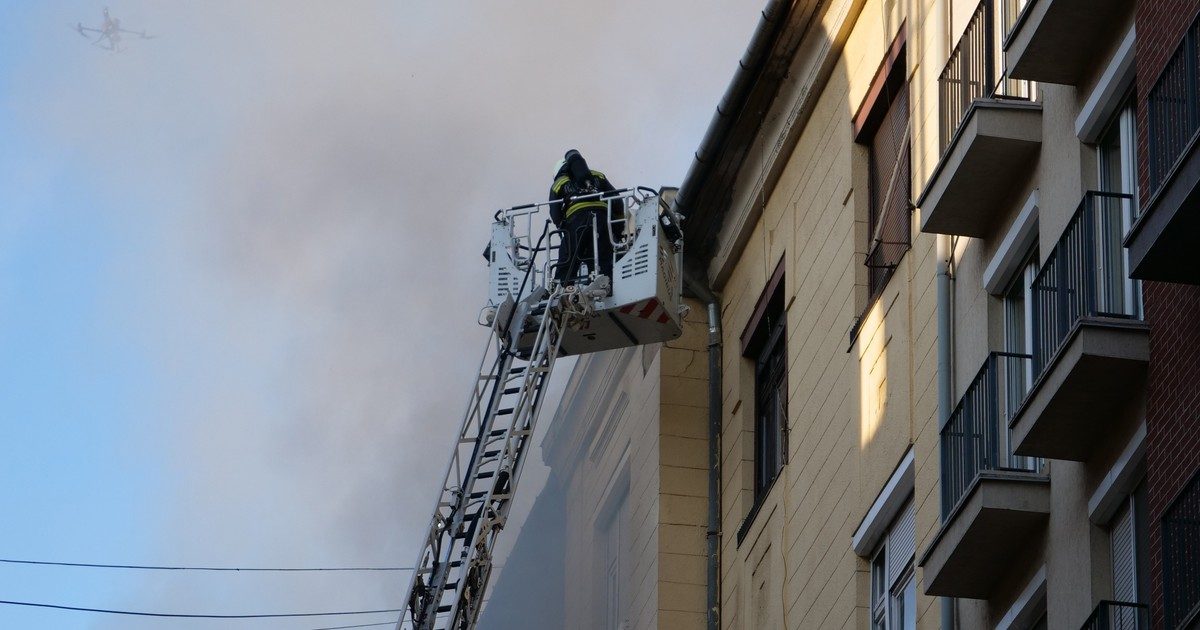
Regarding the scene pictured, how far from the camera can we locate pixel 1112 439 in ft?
38.0

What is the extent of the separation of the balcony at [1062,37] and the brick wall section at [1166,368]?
80cm

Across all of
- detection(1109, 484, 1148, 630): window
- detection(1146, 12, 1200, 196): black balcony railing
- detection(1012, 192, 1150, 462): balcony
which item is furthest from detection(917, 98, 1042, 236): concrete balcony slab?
detection(1109, 484, 1148, 630): window

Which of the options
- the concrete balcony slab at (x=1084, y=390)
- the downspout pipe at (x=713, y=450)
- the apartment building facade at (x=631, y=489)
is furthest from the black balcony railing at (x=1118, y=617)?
the apartment building facade at (x=631, y=489)

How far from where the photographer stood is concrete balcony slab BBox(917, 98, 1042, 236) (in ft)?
43.7

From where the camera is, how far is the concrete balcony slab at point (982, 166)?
43.7 ft

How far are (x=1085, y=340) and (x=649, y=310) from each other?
29.7 ft

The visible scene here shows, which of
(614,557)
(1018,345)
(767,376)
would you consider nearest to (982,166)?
(1018,345)

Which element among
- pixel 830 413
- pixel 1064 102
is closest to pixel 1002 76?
pixel 1064 102

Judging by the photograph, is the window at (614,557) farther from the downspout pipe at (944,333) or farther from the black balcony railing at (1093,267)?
the black balcony railing at (1093,267)

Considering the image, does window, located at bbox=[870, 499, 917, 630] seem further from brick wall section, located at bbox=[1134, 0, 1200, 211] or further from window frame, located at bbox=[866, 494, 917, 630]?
brick wall section, located at bbox=[1134, 0, 1200, 211]

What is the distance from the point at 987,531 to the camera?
40.9 feet

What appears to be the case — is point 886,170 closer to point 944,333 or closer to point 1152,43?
point 944,333

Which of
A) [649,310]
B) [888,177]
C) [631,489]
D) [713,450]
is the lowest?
[713,450]

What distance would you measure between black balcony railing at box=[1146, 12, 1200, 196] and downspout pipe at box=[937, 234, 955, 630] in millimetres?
3436
